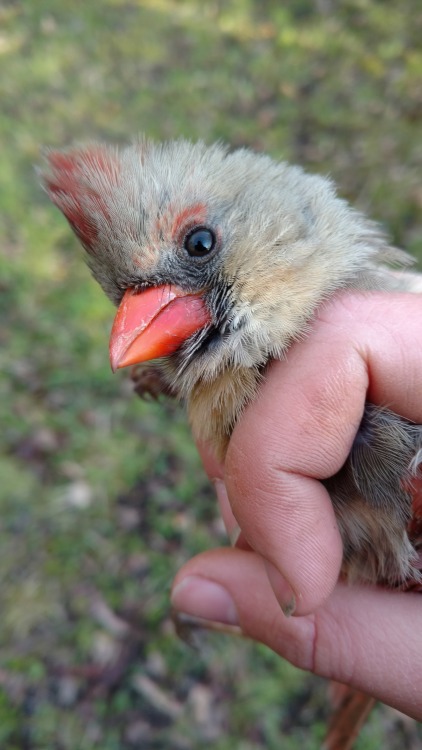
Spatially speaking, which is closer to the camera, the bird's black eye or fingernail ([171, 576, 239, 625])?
the bird's black eye

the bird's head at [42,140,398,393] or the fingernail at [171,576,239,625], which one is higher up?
the bird's head at [42,140,398,393]

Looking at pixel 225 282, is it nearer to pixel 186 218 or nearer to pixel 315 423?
pixel 186 218

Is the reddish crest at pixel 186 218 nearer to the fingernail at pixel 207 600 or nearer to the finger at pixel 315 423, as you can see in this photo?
the finger at pixel 315 423

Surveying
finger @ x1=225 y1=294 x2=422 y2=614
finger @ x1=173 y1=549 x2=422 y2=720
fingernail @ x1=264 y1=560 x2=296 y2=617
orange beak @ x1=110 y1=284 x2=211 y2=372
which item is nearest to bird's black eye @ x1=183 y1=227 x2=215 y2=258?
orange beak @ x1=110 y1=284 x2=211 y2=372

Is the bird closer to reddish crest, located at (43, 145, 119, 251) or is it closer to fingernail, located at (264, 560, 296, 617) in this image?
reddish crest, located at (43, 145, 119, 251)

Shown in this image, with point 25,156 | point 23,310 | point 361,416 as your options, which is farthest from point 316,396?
point 25,156
